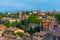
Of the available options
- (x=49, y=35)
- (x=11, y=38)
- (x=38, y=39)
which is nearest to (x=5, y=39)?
(x=11, y=38)

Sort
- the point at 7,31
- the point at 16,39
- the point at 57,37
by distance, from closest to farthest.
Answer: the point at 57,37 → the point at 16,39 → the point at 7,31

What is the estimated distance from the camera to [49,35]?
20906 millimetres

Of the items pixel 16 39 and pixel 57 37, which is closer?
pixel 57 37

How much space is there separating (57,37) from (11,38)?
8.82 metres

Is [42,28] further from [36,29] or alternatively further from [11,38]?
[11,38]

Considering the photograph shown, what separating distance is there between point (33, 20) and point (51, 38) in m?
31.0

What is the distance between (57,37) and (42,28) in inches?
678

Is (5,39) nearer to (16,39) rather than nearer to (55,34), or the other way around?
(16,39)

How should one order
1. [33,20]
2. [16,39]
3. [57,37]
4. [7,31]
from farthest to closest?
[33,20], [7,31], [16,39], [57,37]

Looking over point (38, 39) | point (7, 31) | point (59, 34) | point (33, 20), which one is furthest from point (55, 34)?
point (33, 20)

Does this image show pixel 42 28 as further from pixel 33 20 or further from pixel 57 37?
pixel 57 37

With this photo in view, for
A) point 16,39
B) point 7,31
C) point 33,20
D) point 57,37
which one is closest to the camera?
point 57,37

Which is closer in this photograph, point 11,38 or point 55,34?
point 55,34

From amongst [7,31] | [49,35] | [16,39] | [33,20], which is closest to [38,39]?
[16,39]
